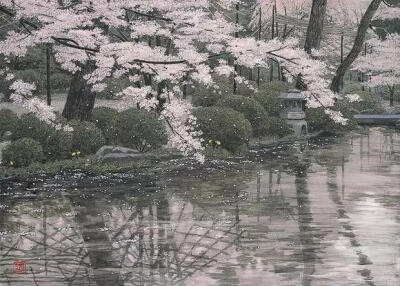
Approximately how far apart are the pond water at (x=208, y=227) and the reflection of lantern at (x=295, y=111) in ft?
32.3

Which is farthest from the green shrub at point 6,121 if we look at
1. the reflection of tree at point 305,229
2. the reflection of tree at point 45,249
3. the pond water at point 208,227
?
the reflection of tree at point 45,249

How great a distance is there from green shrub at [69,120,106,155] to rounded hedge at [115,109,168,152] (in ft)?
3.22

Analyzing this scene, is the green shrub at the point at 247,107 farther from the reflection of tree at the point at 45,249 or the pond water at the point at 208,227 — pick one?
the reflection of tree at the point at 45,249

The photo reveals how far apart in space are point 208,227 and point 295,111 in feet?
64.0

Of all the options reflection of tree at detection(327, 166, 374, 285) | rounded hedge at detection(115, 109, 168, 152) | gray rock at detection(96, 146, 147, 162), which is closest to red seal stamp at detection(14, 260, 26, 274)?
reflection of tree at detection(327, 166, 374, 285)

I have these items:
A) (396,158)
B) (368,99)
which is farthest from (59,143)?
(368,99)

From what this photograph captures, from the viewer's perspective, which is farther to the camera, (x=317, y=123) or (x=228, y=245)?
(x=317, y=123)

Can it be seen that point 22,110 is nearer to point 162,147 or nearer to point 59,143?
point 162,147

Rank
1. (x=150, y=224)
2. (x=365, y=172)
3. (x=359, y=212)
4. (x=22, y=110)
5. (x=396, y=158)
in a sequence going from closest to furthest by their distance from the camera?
1. (x=150, y=224)
2. (x=359, y=212)
3. (x=365, y=172)
4. (x=396, y=158)
5. (x=22, y=110)

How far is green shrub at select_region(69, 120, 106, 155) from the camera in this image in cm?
2292

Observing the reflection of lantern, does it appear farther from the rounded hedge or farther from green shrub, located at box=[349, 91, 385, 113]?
green shrub, located at box=[349, 91, 385, 113]

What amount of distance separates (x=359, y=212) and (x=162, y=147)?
11.0m

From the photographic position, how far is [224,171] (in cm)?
2198

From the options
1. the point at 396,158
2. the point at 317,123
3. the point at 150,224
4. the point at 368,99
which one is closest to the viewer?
the point at 150,224
